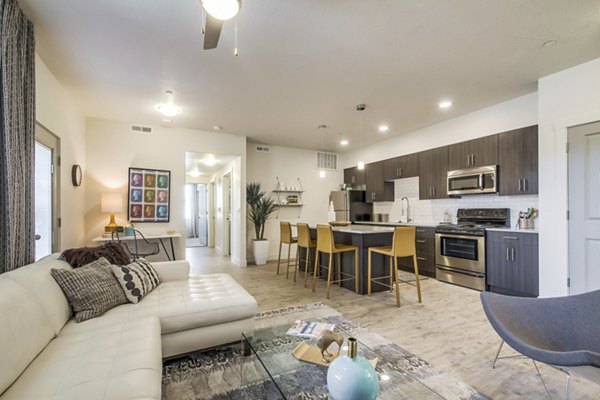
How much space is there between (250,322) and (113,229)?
3.35 meters

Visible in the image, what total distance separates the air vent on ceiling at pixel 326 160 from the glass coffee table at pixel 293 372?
5.77 m

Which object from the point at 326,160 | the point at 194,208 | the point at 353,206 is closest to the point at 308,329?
the point at 353,206

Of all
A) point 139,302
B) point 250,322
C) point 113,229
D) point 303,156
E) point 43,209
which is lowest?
point 250,322

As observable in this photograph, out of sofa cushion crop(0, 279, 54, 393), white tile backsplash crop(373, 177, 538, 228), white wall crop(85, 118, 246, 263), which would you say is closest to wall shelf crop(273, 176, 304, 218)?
white wall crop(85, 118, 246, 263)

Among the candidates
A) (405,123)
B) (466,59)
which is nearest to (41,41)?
(466,59)

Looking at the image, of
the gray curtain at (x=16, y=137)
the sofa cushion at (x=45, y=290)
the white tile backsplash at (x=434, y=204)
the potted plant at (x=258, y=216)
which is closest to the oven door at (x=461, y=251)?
the white tile backsplash at (x=434, y=204)

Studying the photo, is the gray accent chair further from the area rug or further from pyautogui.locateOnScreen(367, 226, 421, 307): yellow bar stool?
pyautogui.locateOnScreen(367, 226, 421, 307): yellow bar stool

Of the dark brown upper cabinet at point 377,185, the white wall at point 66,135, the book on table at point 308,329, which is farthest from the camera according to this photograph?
the dark brown upper cabinet at point 377,185

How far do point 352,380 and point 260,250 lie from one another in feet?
16.6

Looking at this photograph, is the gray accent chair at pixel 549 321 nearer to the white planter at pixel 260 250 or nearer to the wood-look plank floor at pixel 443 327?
the wood-look plank floor at pixel 443 327

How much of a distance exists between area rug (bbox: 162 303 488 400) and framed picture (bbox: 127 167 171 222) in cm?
356

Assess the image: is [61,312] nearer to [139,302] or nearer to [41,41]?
[139,302]

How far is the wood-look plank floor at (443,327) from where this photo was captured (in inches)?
75.8

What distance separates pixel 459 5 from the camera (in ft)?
7.04
